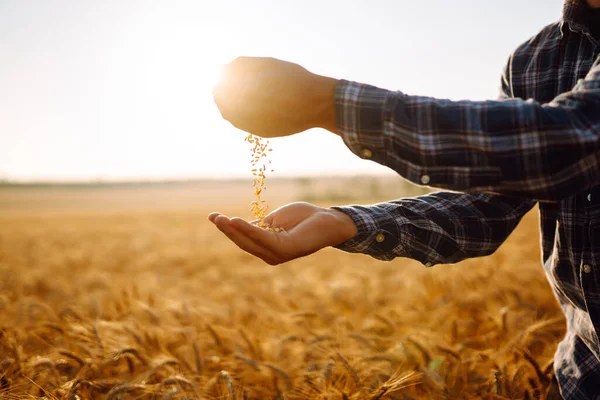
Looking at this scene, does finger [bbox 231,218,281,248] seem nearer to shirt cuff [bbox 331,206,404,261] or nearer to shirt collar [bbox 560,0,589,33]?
shirt cuff [bbox 331,206,404,261]

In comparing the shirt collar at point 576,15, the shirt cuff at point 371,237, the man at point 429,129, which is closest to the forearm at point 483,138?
the man at point 429,129

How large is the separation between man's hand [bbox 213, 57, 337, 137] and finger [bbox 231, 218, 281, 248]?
192 millimetres

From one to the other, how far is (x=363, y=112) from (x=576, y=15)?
2.94ft

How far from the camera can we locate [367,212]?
128cm

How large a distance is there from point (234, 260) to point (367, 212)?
685 centimetres

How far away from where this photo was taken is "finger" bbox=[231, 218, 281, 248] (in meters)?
0.95

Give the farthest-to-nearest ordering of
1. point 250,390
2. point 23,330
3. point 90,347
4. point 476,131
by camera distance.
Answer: point 23,330, point 90,347, point 250,390, point 476,131

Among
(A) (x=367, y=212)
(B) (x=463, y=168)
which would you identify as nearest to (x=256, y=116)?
(B) (x=463, y=168)

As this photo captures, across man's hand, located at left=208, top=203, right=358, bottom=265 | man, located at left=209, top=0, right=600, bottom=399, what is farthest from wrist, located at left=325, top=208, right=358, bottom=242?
man, located at left=209, top=0, right=600, bottom=399

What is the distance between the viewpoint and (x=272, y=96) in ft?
2.79

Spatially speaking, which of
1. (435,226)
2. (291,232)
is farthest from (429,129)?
(435,226)

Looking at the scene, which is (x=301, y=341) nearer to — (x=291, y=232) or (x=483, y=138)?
(x=291, y=232)

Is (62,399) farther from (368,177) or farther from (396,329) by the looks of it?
(368,177)

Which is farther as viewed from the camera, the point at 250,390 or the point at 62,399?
the point at 250,390
